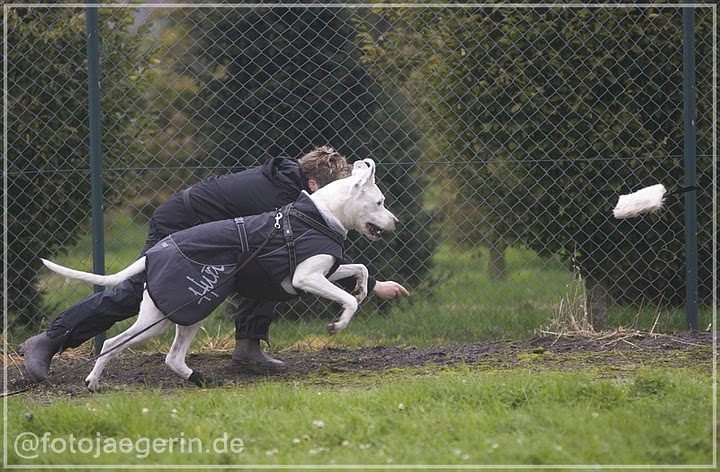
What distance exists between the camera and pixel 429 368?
18.8 ft

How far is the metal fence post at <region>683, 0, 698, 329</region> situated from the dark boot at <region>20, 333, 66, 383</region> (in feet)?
13.8

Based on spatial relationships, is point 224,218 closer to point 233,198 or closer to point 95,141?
point 233,198

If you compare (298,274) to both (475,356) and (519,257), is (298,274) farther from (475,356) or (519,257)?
(519,257)

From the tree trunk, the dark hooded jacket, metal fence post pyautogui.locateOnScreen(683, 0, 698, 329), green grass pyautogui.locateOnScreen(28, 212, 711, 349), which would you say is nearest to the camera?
the dark hooded jacket

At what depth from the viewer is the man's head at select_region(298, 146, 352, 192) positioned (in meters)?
5.91

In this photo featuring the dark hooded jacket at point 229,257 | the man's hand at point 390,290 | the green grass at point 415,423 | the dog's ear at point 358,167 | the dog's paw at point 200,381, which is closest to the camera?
the green grass at point 415,423

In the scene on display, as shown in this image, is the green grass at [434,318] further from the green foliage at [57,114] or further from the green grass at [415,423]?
the green grass at [415,423]

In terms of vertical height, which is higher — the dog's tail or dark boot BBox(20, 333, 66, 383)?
the dog's tail

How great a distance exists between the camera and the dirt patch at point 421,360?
222 inches

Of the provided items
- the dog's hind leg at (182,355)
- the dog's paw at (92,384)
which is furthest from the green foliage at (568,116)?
the dog's paw at (92,384)

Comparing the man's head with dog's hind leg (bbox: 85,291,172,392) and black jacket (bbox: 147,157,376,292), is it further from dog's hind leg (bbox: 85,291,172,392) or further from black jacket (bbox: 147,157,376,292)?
dog's hind leg (bbox: 85,291,172,392)

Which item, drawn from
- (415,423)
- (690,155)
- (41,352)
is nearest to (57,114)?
(41,352)

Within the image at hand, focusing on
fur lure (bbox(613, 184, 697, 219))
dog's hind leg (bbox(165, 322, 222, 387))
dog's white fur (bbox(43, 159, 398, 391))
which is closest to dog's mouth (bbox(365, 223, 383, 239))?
dog's white fur (bbox(43, 159, 398, 391))

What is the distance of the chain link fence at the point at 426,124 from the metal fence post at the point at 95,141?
0.28 meters
